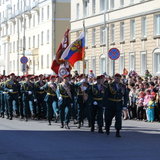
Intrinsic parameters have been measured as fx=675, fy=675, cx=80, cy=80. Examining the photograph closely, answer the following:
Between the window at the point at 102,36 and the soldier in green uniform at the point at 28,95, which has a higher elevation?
the window at the point at 102,36

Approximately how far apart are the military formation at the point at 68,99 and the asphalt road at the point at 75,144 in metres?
0.60

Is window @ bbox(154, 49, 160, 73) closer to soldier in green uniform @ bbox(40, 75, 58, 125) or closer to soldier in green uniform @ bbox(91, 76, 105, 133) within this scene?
soldier in green uniform @ bbox(40, 75, 58, 125)

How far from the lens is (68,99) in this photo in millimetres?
22547

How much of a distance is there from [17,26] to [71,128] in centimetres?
6673

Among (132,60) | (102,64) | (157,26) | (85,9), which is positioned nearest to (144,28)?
(157,26)

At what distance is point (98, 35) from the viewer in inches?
2274

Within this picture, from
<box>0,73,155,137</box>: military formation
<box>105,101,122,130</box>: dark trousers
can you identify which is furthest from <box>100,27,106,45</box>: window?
<box>105,101,122,130</box>: dark trousers

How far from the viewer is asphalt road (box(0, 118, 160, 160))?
563 inches

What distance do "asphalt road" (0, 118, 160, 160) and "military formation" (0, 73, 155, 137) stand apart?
599 mm

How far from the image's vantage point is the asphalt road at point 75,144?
14312 mm

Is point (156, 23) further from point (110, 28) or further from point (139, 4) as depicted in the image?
point (110, 28)

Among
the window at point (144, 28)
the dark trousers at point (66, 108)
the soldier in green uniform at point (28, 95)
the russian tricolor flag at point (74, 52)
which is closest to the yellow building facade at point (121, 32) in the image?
the window at point (144, 28)

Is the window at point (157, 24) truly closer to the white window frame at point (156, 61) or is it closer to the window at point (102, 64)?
the white window frame at point (156, 61)

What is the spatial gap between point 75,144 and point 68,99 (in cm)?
567
